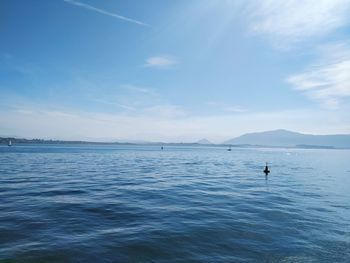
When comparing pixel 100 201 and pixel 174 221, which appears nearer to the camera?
pixel 174 221

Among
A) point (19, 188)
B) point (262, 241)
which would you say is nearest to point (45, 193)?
point (19, 188)

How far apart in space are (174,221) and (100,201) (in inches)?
300

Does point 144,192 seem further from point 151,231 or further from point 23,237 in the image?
point 23,237

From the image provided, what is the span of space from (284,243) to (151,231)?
6.71 meters

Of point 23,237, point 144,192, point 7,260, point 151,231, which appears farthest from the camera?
point 144,192

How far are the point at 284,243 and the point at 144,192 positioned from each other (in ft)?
51.6

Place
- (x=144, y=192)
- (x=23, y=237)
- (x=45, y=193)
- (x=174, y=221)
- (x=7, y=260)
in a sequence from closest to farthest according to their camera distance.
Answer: (x=7, y=260)
(x=23, y=237)
(x=174, y=221)
(x=45, y=193)
(x=144, y=192)

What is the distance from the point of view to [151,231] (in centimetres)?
1419

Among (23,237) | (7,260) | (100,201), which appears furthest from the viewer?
(100,201)

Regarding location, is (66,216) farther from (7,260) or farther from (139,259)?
(139,259)

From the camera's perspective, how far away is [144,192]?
26.1 metres

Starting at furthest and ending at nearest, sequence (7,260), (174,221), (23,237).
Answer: (174,221) → (23,237) → (7,260)

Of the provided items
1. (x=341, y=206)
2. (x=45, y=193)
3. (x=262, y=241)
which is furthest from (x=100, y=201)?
(x=341, y=206)

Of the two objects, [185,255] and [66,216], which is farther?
[66,216]
